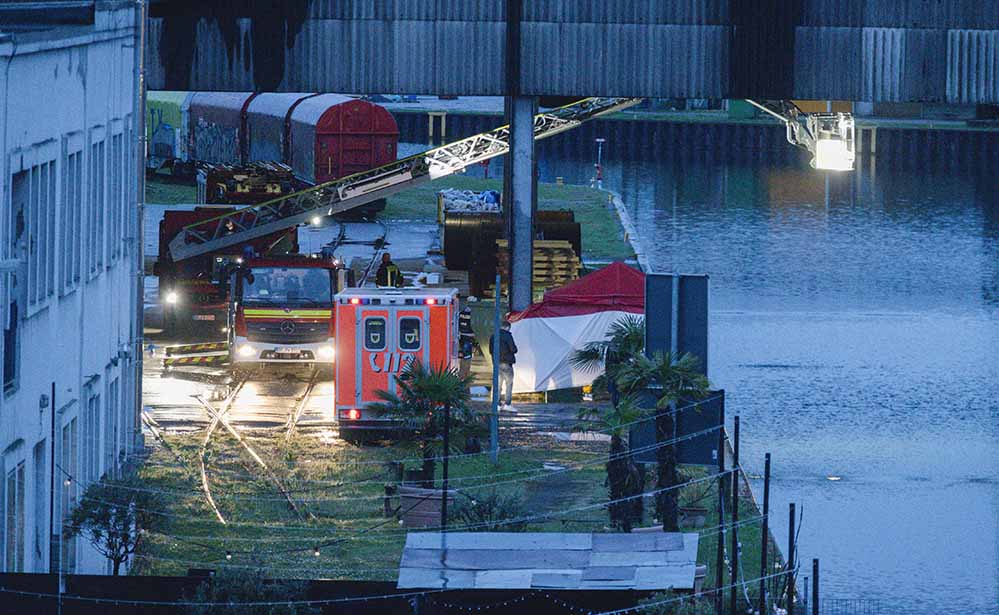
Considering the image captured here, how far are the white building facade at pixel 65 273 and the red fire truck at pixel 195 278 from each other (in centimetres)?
1575

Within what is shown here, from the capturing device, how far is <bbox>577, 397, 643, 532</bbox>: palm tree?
85.4ft

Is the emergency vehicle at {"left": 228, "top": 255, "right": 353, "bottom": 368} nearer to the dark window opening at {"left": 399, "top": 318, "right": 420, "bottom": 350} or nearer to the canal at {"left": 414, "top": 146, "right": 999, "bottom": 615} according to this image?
the dark window opening at {"left": 399, "top": 318, "right": 420, "bottom": 350}

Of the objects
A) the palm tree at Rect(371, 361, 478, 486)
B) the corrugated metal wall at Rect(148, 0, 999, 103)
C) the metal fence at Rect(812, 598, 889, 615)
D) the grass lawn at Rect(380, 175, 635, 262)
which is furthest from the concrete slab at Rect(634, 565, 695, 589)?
the grass lawn at Rect(380, 175, 635, 262)

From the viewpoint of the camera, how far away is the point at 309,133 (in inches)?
2800

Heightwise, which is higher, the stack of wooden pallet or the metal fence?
the stack of wooden pallet

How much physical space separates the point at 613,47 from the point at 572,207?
121 ft

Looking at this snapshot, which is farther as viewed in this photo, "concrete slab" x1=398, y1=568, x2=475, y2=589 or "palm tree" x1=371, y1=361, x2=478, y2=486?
"palm tree" x1=371, y1=361, x2=478, y2=486

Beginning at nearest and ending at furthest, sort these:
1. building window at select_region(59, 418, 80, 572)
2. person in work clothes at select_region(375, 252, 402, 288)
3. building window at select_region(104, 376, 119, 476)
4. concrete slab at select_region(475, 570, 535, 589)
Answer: concrete slab at select_region(475, 570, 535, 589) → building window at select_region(59, 418, 80, 572) → building window at select_region(104, 376, 119, 476) → person in work clothes at select_region(375, 252, 402, 288)

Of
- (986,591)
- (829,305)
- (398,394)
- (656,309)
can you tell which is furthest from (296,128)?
(656,309)

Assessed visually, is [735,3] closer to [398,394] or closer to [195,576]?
[398,394]

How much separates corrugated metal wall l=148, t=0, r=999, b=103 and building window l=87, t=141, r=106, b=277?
57.8 feet

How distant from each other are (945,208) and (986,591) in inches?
2558

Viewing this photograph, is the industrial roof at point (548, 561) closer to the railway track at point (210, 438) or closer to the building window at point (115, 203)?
the railway track at point (210, 438)

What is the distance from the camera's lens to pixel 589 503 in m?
29.3
